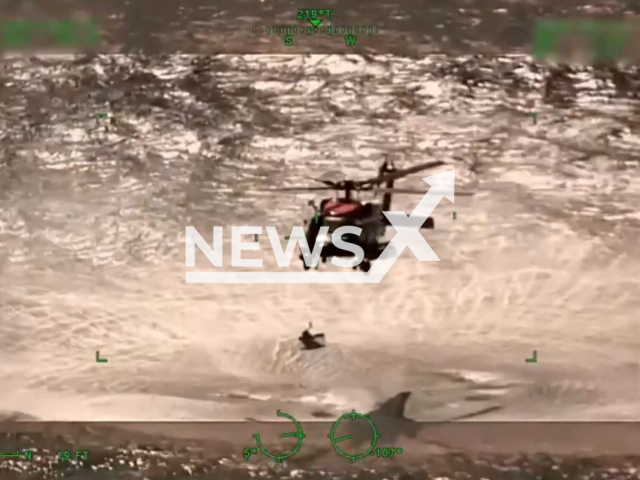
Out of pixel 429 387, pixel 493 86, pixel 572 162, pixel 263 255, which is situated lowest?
pixel 429 387

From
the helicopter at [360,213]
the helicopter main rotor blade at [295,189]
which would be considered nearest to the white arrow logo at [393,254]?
the helicopter at [360,213]

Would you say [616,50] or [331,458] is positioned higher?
[616,50]

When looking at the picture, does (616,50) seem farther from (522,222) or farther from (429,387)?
(429,387)

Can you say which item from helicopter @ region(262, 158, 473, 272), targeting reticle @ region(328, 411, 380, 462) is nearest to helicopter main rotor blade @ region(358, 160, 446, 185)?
helicopter @ region(262, 158, 473, 272)

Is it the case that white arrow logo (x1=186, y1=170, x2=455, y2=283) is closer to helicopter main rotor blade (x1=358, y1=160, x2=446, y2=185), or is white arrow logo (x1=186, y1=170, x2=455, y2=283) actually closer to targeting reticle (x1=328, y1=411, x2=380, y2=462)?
helicopter main rotor blade (x1=358, y1=160, x2=446, y2=185)

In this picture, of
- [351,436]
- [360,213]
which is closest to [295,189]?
[360,213]

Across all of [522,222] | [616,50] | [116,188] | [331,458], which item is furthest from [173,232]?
[616,50]

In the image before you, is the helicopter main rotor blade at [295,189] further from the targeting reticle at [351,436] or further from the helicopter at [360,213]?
the targeting reticle at [351,436]

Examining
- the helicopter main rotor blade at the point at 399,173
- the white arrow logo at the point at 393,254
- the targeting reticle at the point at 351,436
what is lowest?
the targeting reticle at the point at 351,436
